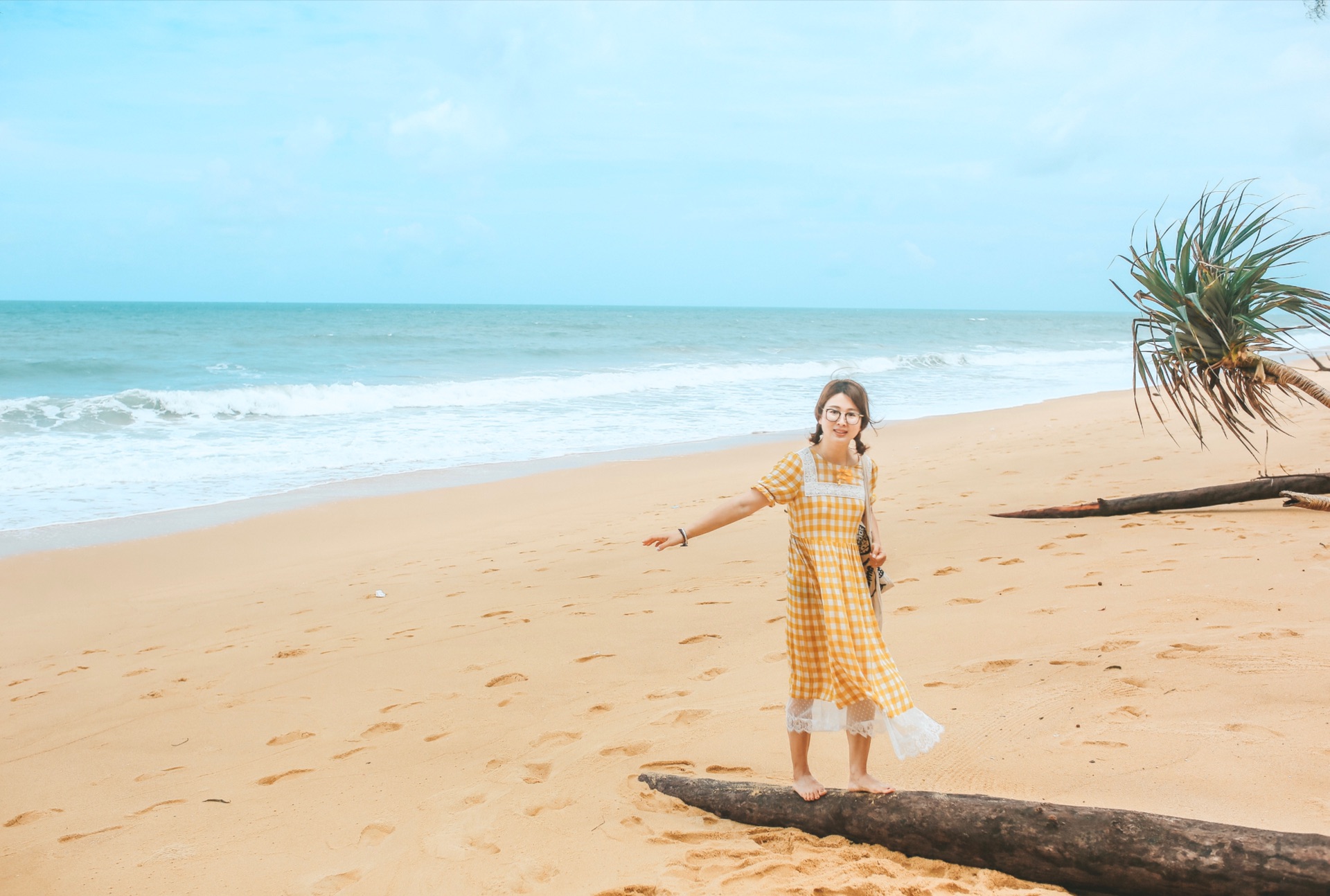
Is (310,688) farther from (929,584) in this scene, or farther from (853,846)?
(929,584)

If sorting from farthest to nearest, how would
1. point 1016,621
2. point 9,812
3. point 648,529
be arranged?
point 648,529 < point 1016,621 < point 9,812

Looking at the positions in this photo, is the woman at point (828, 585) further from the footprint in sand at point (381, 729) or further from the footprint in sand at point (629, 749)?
the footprint in sand at point (381, 729)

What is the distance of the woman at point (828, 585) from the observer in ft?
9.84

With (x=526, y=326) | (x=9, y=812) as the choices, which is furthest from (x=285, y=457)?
(x=526, y=326)

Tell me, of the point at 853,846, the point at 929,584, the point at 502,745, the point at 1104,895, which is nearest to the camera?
the point at 1104,895

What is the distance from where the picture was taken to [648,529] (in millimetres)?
8617

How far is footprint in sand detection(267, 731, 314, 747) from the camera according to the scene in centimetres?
436

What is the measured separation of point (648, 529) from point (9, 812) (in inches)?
217

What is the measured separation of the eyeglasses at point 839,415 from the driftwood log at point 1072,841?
1252 mm

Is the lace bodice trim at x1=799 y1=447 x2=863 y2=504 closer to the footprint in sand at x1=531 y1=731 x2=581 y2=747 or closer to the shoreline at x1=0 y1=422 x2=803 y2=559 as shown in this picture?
the footprint in sand at x1=531 y1=731 x2=581 y2=747

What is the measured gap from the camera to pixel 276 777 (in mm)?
3994

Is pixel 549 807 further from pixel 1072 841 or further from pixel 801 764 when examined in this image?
pixel 1072 841

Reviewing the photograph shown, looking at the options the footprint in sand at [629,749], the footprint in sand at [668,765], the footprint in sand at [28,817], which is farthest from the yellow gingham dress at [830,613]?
the footprint in sand at [28,817]

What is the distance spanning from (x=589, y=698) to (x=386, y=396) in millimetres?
18707
